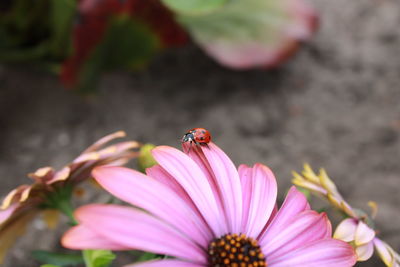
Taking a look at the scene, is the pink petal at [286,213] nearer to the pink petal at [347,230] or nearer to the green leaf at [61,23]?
the pink petal at [347,230]

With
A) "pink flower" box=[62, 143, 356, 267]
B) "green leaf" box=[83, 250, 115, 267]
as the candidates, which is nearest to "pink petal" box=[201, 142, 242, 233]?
"pink flower" box=[62, 143, 356, 267]

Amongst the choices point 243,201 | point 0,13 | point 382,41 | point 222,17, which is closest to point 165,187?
point 243,201

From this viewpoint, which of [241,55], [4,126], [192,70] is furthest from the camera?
[192,70]

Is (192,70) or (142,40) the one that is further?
(192,70)

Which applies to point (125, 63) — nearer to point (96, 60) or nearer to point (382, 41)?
point (96, 60)

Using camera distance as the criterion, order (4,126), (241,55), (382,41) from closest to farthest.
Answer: (4,126) < (241,55) < (382,41)

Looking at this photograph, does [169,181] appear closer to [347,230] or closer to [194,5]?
[347,230]
